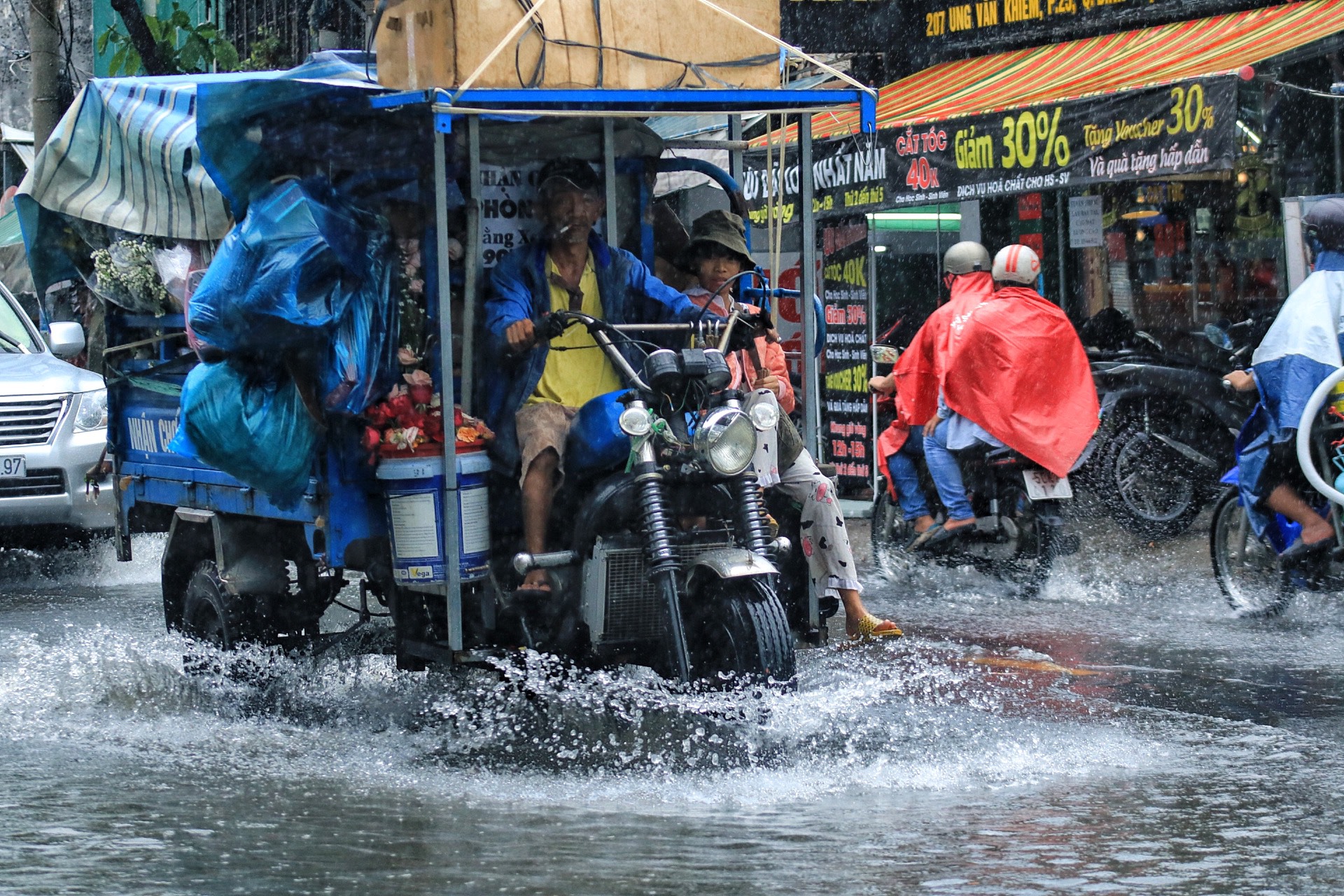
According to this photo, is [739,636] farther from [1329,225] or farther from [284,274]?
[1329,225]

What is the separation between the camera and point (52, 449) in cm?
1101

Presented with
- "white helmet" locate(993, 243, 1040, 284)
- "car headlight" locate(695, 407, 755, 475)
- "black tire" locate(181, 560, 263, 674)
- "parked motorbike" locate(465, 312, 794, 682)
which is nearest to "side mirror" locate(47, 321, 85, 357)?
"black tire" locate(181, 560, 263, 674)

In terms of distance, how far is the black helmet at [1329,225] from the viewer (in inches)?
320

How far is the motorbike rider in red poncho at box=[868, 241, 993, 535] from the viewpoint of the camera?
9844 millimetres

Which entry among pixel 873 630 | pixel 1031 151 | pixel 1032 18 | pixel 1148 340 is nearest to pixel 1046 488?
pixel 873 630

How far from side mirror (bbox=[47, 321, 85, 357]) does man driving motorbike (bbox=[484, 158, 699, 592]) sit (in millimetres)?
4839

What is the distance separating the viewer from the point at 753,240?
14734mm

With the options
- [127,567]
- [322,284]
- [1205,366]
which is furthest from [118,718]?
[1205,366]

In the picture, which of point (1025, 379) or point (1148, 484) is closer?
point (1025, 379)

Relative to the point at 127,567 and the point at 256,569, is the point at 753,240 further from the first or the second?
the point at 256,569

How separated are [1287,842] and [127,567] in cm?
875

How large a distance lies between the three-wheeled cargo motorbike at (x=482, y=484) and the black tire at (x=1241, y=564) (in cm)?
252

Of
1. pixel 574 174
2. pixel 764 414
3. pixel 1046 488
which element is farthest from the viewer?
pixel 1046 488

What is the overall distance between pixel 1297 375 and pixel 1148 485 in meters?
2.84
